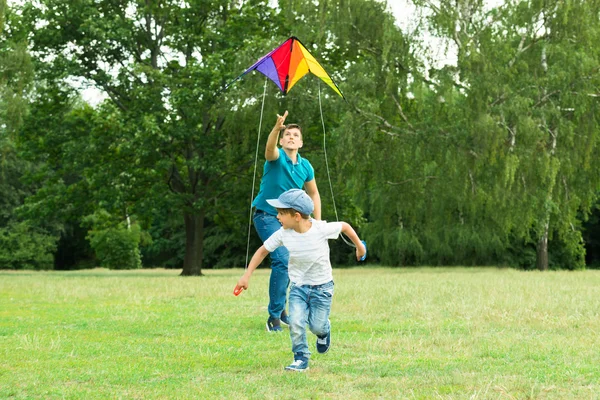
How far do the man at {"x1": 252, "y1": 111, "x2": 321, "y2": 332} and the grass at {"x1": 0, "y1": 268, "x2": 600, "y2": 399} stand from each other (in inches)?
16.4

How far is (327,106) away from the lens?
2817cm

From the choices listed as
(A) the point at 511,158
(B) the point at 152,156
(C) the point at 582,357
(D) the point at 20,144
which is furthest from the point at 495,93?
(C) the point at 582,357

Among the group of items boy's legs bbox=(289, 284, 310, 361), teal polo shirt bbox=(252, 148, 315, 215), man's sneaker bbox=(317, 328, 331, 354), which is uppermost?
teal polo shirt bbox=(252, 148, 315, 215)

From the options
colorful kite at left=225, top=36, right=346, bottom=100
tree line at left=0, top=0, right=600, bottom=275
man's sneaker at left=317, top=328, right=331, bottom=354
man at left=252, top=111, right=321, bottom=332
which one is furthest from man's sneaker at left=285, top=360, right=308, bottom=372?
tree line at left=0, top=0, right=600, bottom=275

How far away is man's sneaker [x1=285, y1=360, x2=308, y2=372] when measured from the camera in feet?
19.8

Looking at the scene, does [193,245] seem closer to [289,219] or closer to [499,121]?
[499,121]

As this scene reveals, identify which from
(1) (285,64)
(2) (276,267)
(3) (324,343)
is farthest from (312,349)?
(1) (285,64)

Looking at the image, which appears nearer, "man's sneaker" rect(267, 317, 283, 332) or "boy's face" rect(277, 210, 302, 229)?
"boy's face" rect(277, 210, 302, 229)

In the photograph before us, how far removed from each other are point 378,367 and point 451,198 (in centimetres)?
2312

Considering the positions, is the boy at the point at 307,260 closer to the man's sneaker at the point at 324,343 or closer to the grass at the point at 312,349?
the man's sneaker at the point at 324,343

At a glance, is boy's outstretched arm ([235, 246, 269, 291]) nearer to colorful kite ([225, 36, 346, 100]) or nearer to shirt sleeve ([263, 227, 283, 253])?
shirt sleeve ([263, 227, 283, 253])

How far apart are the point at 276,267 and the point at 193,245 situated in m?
22.3

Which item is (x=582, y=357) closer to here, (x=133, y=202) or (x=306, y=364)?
(x=306, y=364)

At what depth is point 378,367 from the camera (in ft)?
20.3
